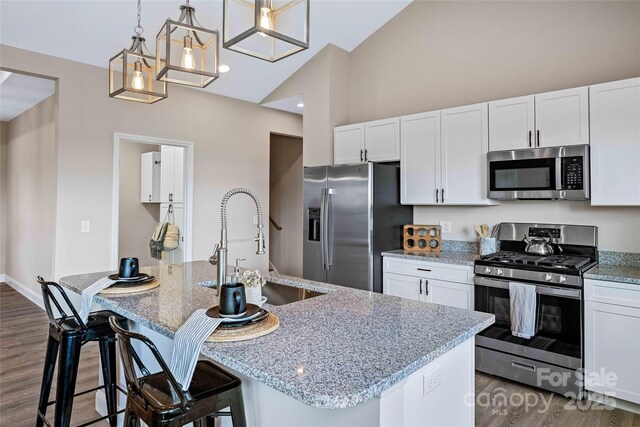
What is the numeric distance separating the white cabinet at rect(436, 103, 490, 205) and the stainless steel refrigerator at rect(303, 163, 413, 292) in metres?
0.54

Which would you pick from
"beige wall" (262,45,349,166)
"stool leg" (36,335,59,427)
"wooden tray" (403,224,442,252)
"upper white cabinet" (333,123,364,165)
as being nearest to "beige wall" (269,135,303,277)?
"beige wall" (262,45,349,166)

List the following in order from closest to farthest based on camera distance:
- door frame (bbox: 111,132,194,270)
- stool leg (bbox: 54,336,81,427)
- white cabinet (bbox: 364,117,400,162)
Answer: stool leg (bbox: 54,336,81,427)
white cabinet (bbox: 364,117,400,162)
door frame (bbox: 111,132,194,270)

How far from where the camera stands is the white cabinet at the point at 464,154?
3.39m

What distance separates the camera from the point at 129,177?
20.1ft

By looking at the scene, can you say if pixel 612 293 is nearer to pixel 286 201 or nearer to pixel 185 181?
pixel 185 181

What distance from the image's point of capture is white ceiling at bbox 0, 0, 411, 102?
3.29 metres

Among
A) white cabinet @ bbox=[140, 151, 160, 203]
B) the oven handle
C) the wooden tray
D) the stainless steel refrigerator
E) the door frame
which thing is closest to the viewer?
the oven handle

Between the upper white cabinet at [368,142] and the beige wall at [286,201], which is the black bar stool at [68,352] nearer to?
the upper white cabinet at [368,142]

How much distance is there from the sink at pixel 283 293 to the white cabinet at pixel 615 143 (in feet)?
7.32

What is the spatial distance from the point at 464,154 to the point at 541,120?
0.65 meters

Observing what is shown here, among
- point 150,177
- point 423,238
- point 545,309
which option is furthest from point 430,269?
point 150,177

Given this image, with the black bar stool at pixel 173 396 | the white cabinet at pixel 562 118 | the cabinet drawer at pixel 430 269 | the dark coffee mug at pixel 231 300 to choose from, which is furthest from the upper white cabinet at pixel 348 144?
the black bar stool at pixel 173 396

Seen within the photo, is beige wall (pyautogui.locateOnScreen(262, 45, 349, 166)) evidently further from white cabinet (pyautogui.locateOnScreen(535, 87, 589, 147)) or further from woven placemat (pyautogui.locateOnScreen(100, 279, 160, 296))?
woven placemat (pyautogui.locateOnScreen(100, 279, 160, 296))

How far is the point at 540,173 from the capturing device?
3094 millimetres
